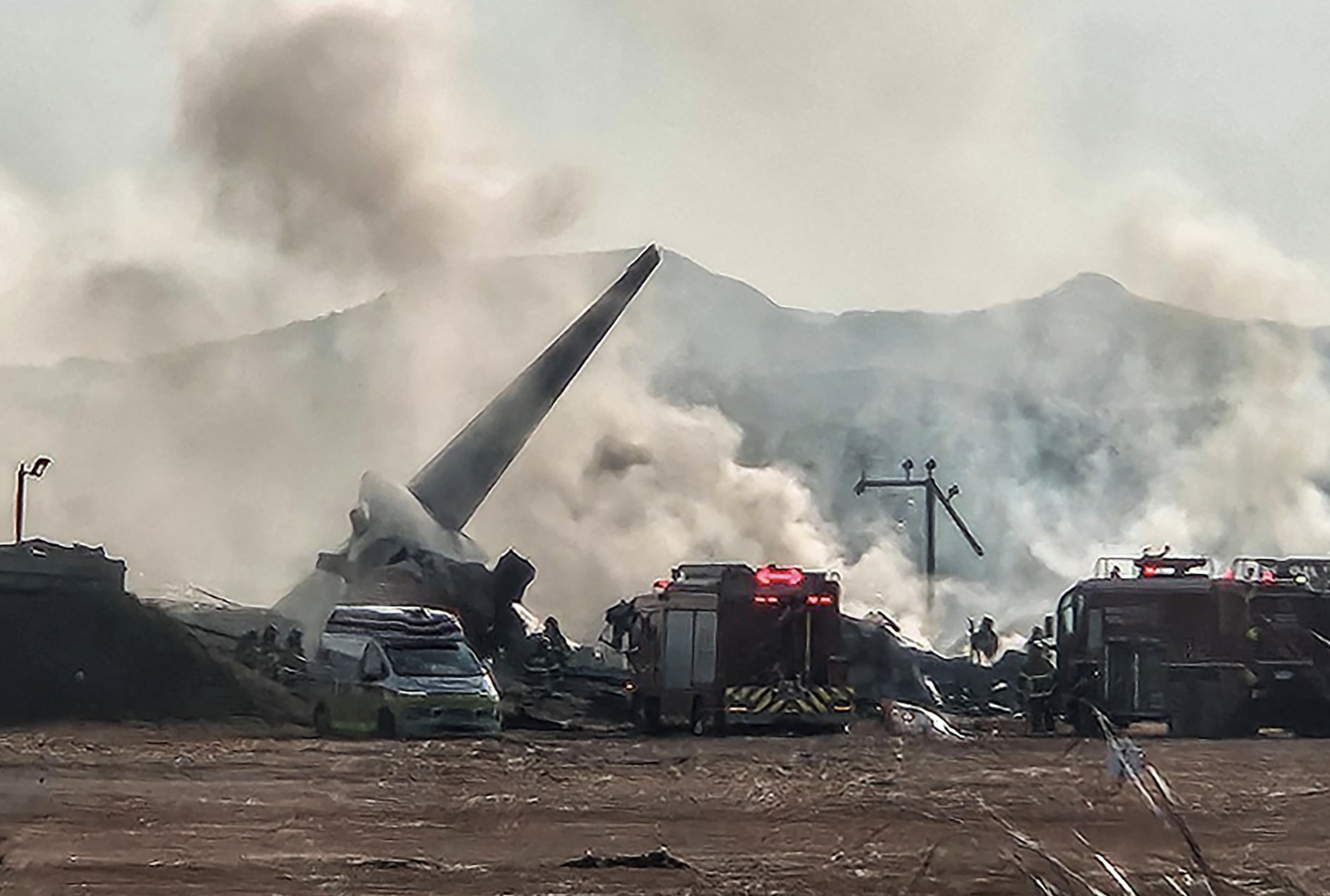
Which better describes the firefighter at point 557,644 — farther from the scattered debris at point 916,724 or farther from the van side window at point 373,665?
the van side window at point 373,665

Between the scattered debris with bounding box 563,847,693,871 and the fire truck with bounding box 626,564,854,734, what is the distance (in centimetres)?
1894

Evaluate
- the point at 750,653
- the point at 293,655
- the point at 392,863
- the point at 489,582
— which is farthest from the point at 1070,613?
the point at 392,863

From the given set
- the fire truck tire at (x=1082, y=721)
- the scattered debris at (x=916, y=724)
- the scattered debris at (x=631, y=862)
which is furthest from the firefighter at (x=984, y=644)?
the scattered debris at (x=631, y=862)

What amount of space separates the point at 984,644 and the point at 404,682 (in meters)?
30.9

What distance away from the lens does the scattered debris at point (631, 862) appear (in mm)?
13312

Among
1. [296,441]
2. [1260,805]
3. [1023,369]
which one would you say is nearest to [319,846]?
[1260,805]

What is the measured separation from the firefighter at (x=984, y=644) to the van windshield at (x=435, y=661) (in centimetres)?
2810

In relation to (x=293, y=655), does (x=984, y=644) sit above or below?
above

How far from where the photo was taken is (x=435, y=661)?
31.5m

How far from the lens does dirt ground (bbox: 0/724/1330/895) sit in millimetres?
12648

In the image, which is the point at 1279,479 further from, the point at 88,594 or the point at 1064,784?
the point at 1064,784

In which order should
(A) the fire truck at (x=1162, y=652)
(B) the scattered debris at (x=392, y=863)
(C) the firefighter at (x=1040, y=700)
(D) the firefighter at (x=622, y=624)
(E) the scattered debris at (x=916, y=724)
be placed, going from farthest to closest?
(D) the firefighter at (x=622, y=624) < (C) the firefighter at (x=1040, y=700) < (A) the fire truck at (x=1162, y=652) < (E) the scattered debris at (x=916, y=724) < (B) the scattered debris at (x=392, y=863)

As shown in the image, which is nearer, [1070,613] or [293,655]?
[1070,613]

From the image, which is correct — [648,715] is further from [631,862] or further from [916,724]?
[631,862]
